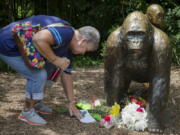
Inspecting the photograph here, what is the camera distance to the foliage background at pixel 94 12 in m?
7.76

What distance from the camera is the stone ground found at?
10.7 feet

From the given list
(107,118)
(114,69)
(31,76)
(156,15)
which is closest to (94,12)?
(156,15)

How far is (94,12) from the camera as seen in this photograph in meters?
8.50

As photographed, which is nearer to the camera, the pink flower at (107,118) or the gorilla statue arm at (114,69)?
the pink flower at (107,118)

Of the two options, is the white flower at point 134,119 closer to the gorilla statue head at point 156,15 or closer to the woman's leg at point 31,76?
the woman's leg at point 31,76

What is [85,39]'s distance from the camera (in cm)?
295

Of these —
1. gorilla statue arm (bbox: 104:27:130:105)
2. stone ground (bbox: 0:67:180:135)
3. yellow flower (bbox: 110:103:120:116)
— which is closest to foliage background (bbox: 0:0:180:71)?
stone ground (bbox: 0:67:180:135)

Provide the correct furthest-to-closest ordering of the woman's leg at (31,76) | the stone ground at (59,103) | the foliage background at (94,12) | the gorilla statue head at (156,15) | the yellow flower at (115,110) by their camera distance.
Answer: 1. the foliage background at (94,12)
2. the gorilla statue head at (156,15)
3. the yellow flower at (115,110)
4. the stone ground at (59,103)
5. the woman's leg at (31,76)

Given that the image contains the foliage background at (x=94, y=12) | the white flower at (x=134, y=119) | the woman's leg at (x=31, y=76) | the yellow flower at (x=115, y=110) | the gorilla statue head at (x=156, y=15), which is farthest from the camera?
the foliage background at (x=94, y=12)

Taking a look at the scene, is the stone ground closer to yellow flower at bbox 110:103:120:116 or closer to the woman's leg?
yellow flower at bbox 110:103:120:116

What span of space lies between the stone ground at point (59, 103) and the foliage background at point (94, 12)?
151cm

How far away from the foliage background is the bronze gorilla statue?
3.76m

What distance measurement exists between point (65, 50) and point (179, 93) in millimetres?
2406

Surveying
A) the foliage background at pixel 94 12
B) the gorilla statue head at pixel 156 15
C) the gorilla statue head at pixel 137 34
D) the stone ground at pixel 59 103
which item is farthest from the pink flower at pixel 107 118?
the foliage background at pixel 94 12
